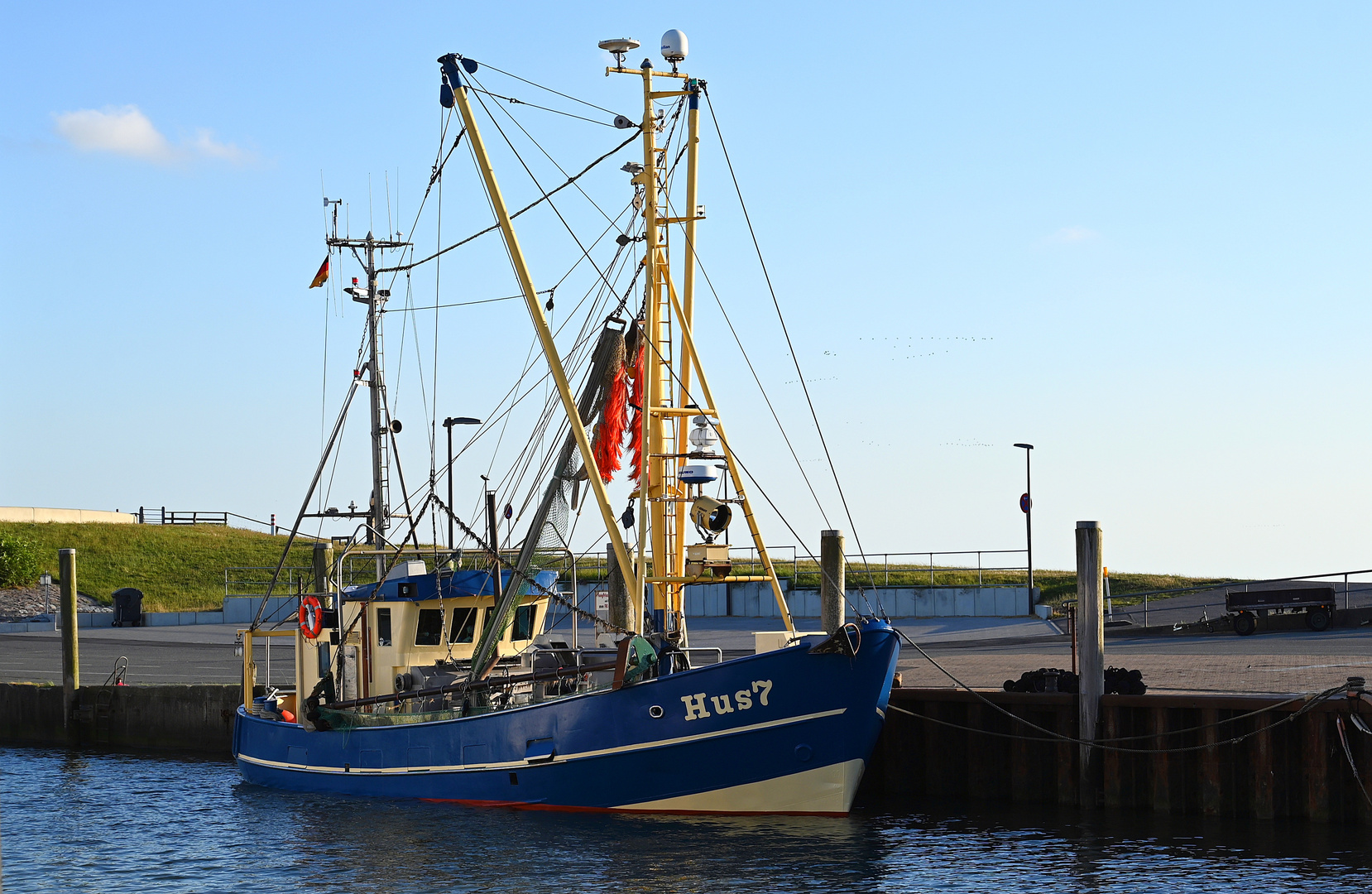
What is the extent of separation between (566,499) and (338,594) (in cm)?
436

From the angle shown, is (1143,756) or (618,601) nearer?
(1143,756)

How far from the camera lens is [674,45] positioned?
2003cm

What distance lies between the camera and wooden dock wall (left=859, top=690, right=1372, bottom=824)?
17422 mm

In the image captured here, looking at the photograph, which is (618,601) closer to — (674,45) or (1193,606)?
(674,45)

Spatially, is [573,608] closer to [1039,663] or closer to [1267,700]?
[1267,700]

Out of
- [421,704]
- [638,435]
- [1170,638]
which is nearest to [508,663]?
[421,704]

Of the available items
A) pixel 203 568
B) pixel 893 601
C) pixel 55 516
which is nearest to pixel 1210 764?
pixel 893 601

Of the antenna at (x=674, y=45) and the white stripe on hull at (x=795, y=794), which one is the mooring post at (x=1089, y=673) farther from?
the antenna at (x=674, y=45)

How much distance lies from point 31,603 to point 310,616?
157 ft

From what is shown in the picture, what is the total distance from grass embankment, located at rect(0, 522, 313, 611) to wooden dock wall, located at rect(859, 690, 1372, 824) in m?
49.2

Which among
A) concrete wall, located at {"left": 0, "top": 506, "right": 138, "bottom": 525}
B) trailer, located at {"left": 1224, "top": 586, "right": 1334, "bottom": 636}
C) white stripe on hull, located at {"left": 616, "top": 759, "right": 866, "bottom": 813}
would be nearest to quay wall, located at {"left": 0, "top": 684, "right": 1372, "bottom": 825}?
white stripe on hull, located at {"left": 616, "top": 759, "right": 866, "bottom": 813}

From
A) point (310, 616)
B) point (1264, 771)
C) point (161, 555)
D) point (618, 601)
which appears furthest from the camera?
point (161, 555)

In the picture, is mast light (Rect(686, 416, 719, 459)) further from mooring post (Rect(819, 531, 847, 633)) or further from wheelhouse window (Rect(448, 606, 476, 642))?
wheelhouse window (Rect(448, 606, 476, 642))

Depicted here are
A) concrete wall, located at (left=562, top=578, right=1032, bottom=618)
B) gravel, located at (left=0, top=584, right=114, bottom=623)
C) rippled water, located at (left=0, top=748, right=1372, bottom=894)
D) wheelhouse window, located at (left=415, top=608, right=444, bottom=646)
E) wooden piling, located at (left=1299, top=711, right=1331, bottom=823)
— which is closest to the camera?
rippled water, located at (left=0, top=748, right=1372, bottom=894)
